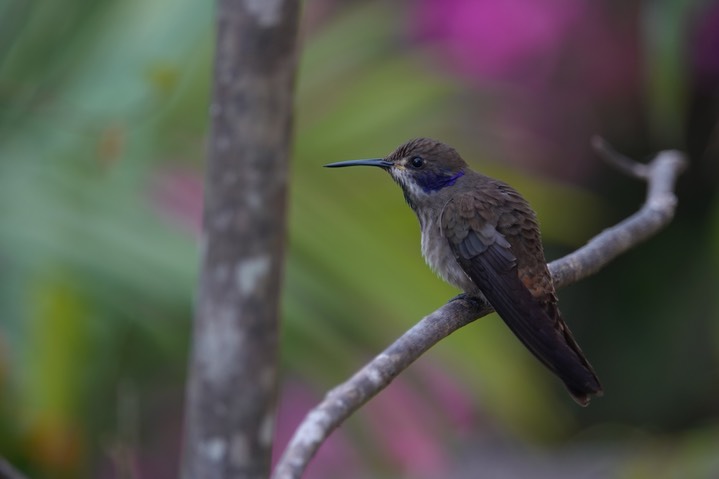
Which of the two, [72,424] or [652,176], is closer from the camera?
[652,176]

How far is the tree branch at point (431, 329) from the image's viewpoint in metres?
1.43

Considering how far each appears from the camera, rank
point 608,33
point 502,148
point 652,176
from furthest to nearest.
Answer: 1. point 608,33
2. point 502,148
3. point 652,176

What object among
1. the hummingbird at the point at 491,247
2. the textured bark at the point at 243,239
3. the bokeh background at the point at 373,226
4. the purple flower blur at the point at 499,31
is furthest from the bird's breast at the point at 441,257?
the purple flower blur at the point at 499,31

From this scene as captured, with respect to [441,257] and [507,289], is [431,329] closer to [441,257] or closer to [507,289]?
[507,289]

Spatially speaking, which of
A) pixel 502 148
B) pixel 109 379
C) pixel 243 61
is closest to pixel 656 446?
pixel 502 148

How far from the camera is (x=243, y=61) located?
1.96m

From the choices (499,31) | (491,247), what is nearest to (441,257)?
(491,247)

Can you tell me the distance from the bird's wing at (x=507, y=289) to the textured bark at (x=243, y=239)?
1.42 ft

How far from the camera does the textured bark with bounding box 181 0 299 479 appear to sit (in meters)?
1.91

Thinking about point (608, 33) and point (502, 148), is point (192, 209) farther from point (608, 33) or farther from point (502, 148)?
point (608, 33)

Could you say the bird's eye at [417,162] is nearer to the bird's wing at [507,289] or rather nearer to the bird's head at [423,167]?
the bird's head at [423,167]

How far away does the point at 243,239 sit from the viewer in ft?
6.42

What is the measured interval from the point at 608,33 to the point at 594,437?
1.72 meters

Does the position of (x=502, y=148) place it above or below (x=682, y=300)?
above
